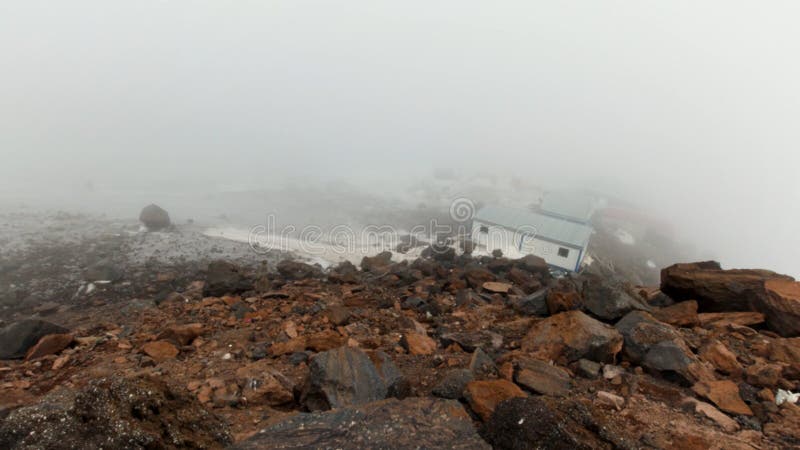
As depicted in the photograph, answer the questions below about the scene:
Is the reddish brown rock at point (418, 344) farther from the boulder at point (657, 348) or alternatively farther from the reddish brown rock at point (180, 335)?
the reddish brown rock at point (180, 335)

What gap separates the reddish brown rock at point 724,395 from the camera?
388 cm

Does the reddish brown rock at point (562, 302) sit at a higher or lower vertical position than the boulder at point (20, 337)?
higher

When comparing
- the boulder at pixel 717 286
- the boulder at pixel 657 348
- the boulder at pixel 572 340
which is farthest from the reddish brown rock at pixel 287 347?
the boulder at pixel 717 286

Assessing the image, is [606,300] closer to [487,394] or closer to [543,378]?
[543,378]

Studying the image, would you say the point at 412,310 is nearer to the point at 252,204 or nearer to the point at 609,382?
the point at 609,382

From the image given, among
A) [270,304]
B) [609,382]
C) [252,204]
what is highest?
[609,382]

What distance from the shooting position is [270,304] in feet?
27.2

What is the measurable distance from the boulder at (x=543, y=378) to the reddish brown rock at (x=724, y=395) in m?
1.41

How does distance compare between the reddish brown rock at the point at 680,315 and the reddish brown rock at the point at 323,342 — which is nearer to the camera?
the reddish brown rock at the point at 323,342

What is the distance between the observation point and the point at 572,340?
4.96 m

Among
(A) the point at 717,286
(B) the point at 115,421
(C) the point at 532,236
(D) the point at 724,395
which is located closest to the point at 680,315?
(A) the point at 717,286

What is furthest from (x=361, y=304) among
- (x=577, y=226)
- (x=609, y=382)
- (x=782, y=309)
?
(x=577, y=226)

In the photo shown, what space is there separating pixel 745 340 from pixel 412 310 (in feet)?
17.4

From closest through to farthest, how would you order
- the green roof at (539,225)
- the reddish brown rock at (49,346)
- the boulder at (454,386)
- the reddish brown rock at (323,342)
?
the boulder at (454,386) → the reddish brown rock at (323,342) → the reddish brown rock at (49,346) → the green roof at (539,225)
